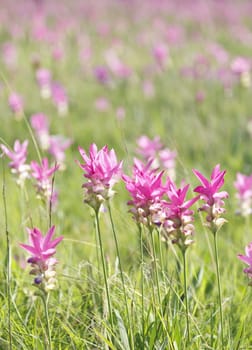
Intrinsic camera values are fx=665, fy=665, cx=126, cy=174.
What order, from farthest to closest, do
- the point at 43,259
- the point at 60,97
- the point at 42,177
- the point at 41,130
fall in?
the point at 60,97 < the point at 41,130 < the point at 42,177 < the point at 43,259

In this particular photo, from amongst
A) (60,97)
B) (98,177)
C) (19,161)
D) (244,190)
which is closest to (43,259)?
(98,177)

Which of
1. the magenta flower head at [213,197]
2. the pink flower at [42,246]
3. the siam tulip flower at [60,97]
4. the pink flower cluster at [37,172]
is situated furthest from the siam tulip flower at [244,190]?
the siam tulip flower at [60,97]

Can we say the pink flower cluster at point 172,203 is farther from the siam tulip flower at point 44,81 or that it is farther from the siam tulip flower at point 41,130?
the siam tulip flower at point 44,81

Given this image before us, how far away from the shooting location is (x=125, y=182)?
158cm

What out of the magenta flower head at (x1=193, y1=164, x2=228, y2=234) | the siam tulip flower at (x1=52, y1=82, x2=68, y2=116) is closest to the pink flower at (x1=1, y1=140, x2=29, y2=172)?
the magenta flower head at (x1=193, y1=164, x2=228, y2=234)

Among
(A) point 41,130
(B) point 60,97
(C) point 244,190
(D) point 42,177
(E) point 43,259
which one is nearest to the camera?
(E) point 43,259

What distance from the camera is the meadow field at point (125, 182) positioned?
1.58 meters

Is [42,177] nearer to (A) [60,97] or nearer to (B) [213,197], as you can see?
(B) [213,197]

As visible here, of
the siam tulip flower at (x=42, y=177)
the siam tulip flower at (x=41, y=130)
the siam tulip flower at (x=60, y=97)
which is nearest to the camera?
the siam tulip flower at (x=42, y=177)

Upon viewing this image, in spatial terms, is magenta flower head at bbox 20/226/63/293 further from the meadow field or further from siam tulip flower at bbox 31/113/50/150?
siam tulip flower at bbox 31/113/50/150

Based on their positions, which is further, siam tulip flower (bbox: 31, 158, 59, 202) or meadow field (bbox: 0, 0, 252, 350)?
siam tulip flower (bbox: 31, 158, 59, 202)

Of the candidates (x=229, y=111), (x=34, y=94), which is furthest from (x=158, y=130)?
(x=34, y=94)

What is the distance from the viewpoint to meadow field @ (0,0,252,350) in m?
1.58

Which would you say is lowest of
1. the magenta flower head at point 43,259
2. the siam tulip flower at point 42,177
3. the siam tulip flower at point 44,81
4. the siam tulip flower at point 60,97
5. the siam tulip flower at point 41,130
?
the magenta flower head at point 43,259
